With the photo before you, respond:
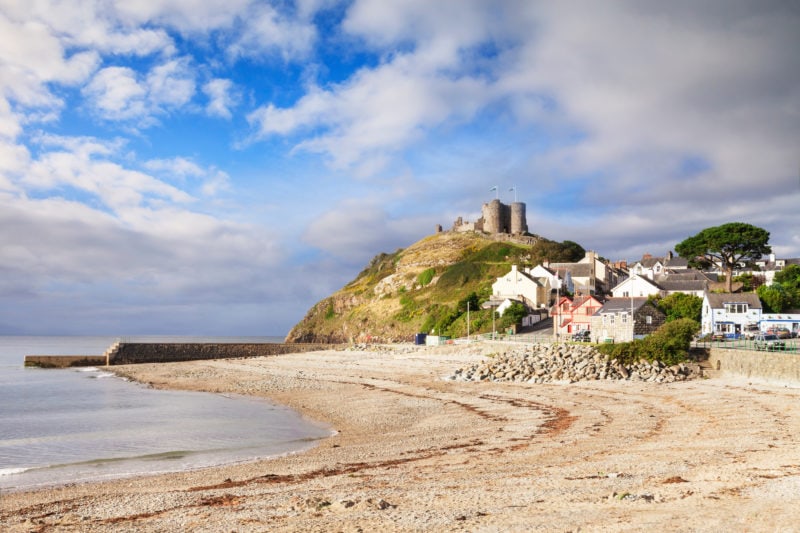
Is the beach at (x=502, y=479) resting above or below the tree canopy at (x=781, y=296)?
below

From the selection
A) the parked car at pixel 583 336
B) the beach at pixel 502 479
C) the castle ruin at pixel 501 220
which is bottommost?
the beach at pixel 502 479

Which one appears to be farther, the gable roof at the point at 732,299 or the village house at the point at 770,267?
the village house at the point at 770,267

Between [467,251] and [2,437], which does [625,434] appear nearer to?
[2,437]

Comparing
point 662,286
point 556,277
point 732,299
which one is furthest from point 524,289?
point 732,299

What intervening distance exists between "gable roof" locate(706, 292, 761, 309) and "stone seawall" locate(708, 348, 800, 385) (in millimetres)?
28521

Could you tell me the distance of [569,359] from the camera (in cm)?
4106

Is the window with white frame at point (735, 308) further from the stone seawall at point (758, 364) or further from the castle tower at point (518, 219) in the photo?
the castle tower at point (518, 219)

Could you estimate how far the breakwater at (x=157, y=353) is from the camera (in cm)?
8134

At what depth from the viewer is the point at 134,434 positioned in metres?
24.1

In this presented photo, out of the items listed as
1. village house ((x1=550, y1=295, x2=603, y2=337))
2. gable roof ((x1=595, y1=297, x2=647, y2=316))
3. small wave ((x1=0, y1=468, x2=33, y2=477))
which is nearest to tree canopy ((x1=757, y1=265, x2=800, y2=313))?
village house ((x1=550, y1=295, x2=603, y2=337))

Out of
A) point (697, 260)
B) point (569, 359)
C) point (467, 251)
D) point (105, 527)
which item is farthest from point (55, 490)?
point (467, 251)

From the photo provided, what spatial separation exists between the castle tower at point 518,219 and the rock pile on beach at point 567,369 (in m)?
108

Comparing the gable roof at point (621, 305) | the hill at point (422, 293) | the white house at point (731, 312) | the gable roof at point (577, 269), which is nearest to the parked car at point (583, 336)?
the gable roof at point (621, 305)

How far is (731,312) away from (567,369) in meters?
33.4
